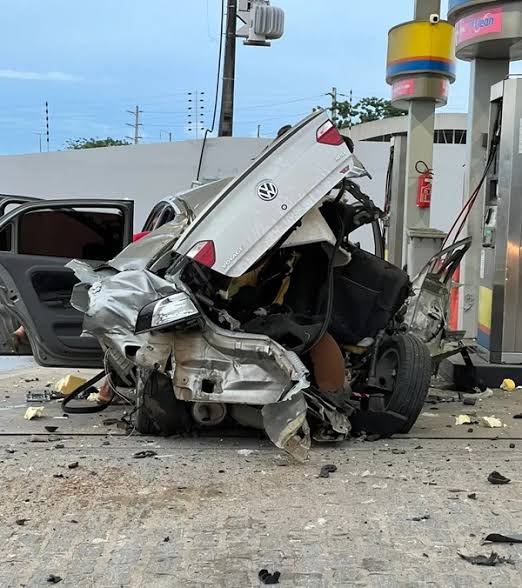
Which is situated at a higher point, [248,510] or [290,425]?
[290,425]

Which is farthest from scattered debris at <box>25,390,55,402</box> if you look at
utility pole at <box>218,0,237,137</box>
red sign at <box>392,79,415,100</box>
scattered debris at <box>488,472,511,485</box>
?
utility pole at <box>218,0,237,137</box>

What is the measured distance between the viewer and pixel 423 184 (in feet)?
34.2

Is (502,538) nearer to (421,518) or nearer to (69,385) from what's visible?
(421,518)

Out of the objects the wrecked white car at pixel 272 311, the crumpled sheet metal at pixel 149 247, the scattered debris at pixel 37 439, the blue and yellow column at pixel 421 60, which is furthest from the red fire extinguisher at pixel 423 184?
the scattered debris at pixel 37 439

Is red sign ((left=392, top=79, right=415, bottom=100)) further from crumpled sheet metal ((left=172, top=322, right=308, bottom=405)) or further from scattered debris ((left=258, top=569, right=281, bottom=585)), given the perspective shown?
scattered debris ((left=258, top=569, right=281, bottom=585))

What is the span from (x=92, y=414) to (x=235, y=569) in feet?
9.49

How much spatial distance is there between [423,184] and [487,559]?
25.9 ft

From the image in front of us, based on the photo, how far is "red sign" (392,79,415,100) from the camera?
1028 cm

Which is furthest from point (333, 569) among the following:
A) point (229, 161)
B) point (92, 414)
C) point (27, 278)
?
point (229, 161)

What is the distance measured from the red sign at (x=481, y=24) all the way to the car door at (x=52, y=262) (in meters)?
3.85

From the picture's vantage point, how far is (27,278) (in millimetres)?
5570

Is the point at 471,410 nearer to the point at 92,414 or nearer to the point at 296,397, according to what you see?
the point at 296,397

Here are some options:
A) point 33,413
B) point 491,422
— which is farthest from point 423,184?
point 33,413

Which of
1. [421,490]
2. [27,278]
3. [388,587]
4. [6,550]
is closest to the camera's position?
[388,587]
